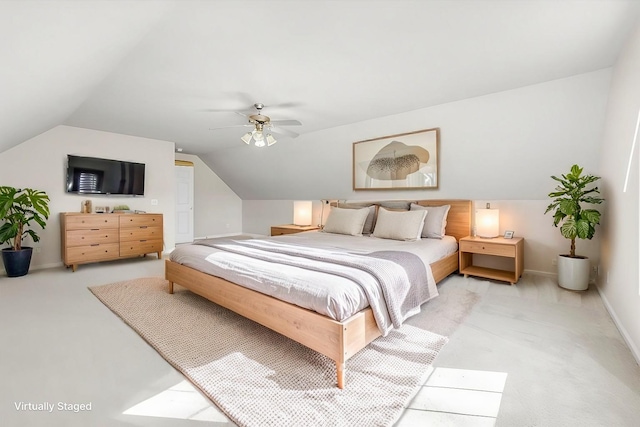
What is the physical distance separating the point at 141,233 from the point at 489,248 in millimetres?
5577

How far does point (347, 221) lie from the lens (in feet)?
14.0

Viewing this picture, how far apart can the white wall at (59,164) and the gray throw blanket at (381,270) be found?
3.57 m

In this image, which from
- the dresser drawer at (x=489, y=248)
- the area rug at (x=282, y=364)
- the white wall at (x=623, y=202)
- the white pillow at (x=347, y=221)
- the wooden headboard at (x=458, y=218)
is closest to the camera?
the area rug at (x=282, y=364)

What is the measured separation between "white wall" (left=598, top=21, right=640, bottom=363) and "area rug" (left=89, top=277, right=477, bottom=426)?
1.16 metres

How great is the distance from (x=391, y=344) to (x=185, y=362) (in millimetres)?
1487

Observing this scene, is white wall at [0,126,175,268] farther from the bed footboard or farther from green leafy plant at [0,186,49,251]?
the bed footboard

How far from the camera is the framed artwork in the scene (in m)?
4.11

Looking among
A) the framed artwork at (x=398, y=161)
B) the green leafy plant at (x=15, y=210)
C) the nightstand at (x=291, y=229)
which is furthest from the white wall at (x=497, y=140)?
the green leafy plant at (x=15, y=210)

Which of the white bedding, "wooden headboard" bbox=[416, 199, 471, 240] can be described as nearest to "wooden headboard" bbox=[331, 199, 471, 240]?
"wooden headboard" bbox=[416, 199, 471, 240]

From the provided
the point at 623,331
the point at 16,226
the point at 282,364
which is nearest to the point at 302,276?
the point at 282,364

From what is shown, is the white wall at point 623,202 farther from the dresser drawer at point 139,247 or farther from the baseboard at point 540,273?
the dresser drawer at point 139,247

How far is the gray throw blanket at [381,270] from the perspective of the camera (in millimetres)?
1991

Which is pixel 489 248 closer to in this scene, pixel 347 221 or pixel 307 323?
pixel 347 221

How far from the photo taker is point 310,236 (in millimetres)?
4090
